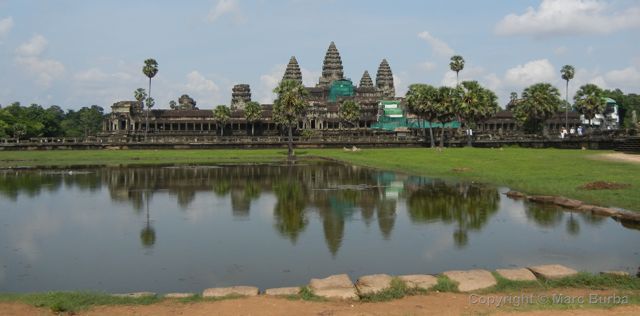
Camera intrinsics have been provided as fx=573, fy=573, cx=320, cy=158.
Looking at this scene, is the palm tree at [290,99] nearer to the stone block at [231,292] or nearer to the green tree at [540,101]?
the green tree at [540,101]

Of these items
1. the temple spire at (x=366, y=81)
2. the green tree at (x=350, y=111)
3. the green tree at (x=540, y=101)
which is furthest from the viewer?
the temple spire at (x=366, y=81)

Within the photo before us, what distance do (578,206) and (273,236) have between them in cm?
1140

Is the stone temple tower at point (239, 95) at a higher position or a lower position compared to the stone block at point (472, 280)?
higher

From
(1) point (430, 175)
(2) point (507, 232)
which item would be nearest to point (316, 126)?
(1) point (430, 175)

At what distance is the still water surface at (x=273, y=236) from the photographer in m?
12.5

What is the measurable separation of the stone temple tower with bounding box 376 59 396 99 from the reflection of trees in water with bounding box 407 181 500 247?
4750 inches

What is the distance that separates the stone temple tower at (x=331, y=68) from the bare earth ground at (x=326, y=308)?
452ft

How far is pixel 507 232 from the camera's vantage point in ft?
55.5

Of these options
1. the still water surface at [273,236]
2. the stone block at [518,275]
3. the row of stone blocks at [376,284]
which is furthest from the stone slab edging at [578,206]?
the stone block at [518,275]

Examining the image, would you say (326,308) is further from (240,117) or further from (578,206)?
(240,117)

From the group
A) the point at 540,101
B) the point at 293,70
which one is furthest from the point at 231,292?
the point at 293,70

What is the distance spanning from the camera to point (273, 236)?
16.6 meters

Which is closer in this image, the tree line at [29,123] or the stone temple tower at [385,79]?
the tree line at [29,123]

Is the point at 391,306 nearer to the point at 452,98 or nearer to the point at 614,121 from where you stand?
the point at 452,98
